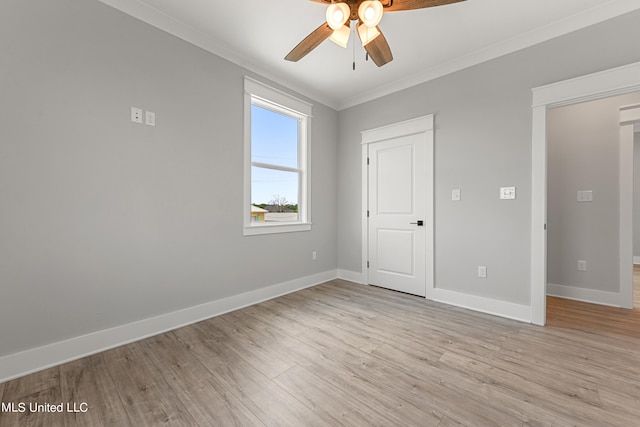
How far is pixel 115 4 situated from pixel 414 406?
3.46 meters

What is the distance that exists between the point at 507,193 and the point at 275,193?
2.59 m

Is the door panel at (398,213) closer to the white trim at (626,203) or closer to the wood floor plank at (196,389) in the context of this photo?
the white trim at (626,203)

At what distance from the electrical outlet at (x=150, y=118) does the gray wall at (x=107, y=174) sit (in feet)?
0.16

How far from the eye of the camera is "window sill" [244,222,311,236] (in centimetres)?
304

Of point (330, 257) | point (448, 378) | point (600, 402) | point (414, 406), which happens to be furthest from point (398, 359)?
point (330, 257)

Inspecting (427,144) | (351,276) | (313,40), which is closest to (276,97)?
(313,40)

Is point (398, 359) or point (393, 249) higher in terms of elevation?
point (393, 249)

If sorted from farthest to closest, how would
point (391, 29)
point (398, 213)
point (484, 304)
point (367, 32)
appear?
point (398, 213), point (484, 304), point (391, 29), point (367, 32)

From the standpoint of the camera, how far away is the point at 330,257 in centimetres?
412

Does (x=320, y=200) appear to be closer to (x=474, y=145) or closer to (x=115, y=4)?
(x=474, y=145)

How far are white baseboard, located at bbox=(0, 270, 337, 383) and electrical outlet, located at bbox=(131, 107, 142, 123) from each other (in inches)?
65.9

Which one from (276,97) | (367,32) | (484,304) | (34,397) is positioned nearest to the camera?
(34,397)

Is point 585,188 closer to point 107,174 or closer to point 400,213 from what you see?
point 400,213

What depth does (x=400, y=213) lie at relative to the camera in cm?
350
